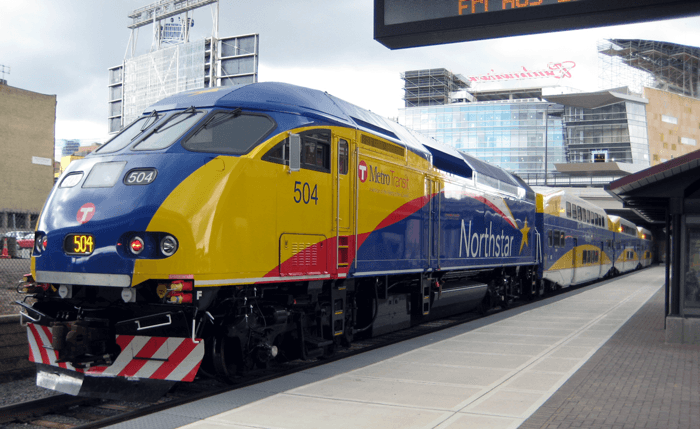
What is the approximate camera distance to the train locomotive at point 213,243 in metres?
6.62

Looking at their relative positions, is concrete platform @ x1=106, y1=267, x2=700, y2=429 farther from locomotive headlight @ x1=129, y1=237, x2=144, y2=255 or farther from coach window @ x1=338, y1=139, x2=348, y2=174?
coach window @ x1=338, y1=139, x2=348, y2=174

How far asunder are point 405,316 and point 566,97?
315ft

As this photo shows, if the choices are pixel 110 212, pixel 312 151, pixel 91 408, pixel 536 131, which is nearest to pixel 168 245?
pixel 110 212

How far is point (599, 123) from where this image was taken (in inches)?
3971

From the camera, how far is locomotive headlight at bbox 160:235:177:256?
6.52 metres

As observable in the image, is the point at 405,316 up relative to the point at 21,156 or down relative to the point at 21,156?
down

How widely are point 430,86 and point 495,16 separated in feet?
443

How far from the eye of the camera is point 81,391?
6859 mm

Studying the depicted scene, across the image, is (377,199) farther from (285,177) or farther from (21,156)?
(21,156)

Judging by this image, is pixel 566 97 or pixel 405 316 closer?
pixel 405 316

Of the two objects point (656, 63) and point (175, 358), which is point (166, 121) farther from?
point (656, 63)

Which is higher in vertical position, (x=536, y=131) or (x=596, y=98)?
(x=596, y=98)

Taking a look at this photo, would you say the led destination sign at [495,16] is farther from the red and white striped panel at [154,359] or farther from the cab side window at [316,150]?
the red and white striped panel at [154,359]

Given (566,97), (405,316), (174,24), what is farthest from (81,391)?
(566,97)
